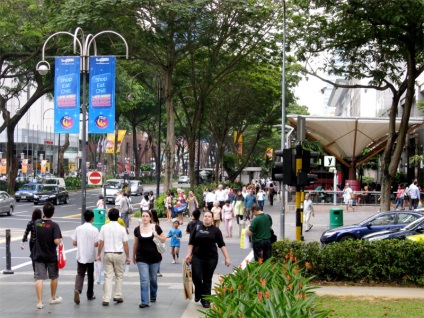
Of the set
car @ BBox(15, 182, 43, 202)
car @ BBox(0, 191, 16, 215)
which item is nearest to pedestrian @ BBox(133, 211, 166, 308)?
car @ BBox(0, 191, 16, 215)

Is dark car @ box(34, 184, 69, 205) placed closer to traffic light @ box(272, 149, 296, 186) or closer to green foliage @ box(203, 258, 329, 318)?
traffic light @ box(272, 149, 296, 186)

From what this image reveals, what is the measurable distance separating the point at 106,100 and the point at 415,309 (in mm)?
10316

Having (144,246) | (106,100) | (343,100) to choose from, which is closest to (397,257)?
(144,246)

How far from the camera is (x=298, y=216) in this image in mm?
16859

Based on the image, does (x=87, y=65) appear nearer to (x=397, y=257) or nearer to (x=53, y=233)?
(x=53, y=233)

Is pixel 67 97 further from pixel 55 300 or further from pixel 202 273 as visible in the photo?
pixel 202 273

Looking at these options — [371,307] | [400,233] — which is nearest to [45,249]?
[371,307]

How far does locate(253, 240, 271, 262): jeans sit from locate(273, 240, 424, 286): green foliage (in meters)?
0.31

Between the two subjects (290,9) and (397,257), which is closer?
(397,257)

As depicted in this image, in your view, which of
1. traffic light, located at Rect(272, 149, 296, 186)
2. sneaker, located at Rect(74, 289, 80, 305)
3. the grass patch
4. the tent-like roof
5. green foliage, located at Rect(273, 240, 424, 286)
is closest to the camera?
the grass patch

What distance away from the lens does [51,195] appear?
51188 millimetres

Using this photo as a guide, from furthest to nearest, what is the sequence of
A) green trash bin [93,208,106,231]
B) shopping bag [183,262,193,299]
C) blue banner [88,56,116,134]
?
green trash bin [93,208,106,231] < blue banner [88,56,116,134] < shopping bag [183,262,193,299]

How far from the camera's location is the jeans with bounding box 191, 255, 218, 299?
1243 cm

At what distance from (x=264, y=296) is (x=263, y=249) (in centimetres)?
664
